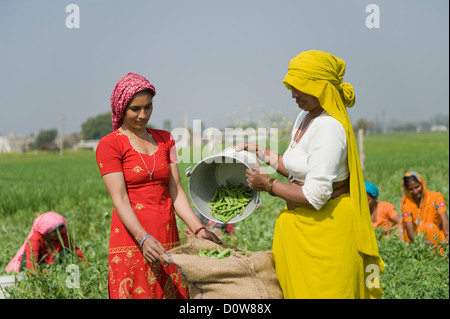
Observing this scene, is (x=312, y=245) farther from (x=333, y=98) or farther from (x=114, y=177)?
(x=114, y=177)

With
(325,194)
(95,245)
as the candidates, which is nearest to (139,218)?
(325,194)

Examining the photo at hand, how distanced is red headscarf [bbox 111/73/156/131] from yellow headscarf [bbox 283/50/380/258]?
0.76 meters

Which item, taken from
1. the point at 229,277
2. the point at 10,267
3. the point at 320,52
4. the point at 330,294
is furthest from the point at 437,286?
the point at 10,267

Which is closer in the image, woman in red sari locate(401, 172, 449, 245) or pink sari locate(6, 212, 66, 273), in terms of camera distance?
pink sari locate(6, 212, 66, 273)

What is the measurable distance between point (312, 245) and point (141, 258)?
3.12 ft

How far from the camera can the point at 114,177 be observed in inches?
108

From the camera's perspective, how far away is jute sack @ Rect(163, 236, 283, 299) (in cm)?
264

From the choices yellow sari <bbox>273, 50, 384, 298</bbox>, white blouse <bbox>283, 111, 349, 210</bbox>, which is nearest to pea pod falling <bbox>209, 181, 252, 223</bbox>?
yellow sari <bbox>273, 50, 384, 298</bbox>

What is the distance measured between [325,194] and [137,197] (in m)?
1.04

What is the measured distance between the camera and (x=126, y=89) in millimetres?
2711

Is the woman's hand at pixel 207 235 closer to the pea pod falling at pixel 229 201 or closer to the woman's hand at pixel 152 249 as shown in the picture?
the pea pod falling at pixel 229 201
